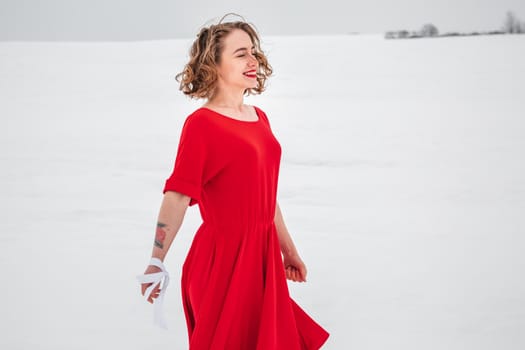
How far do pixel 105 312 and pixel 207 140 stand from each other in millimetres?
1441

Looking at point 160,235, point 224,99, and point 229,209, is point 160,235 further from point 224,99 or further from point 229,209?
point 224,99

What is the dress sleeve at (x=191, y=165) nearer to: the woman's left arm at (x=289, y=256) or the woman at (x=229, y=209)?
the woman at (x=229, y=209)

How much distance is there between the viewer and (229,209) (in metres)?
1.59

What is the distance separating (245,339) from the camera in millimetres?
1655

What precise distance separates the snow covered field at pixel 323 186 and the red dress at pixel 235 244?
0.85 metres

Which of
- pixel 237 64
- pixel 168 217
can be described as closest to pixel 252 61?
pixel 237 64

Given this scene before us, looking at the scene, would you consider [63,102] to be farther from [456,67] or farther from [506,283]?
[506,283]

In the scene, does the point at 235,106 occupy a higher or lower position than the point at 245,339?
higher

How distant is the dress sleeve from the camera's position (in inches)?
58.6

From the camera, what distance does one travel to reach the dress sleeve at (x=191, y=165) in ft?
4.88

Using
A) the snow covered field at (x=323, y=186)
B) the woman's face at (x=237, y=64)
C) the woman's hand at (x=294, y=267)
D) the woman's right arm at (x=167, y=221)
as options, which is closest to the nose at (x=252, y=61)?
the woman's face at (x=237, y=64)

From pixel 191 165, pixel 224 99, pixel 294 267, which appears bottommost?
pixel 294 267

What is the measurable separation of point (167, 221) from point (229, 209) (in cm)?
15

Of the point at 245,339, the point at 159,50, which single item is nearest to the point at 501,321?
the point at 245,339
